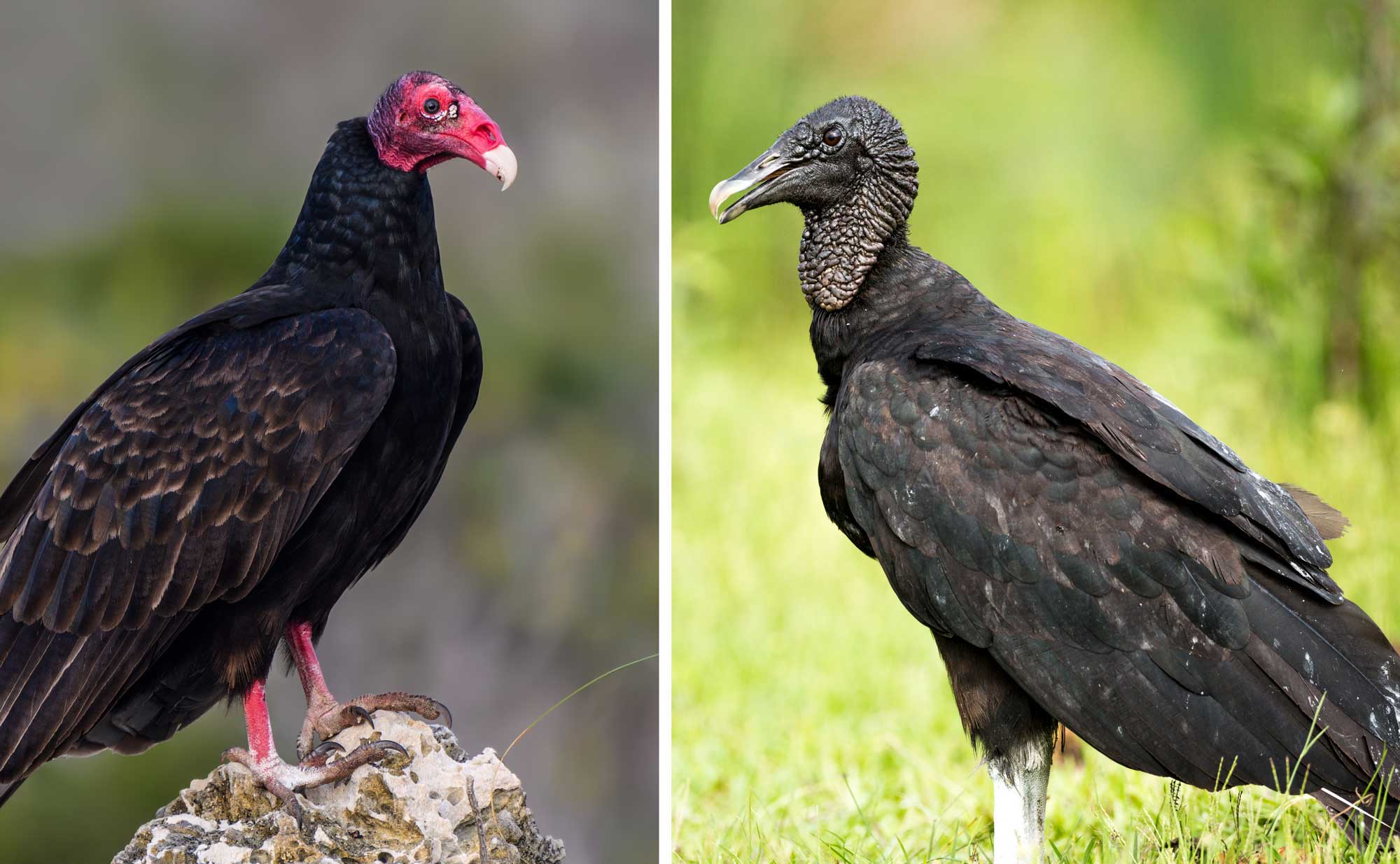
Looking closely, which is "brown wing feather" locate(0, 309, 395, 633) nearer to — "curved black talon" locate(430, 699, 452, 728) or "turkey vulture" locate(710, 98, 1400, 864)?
"curved black talon" locate(430, 699, 452, 728)

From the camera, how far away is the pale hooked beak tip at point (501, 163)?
2.58m

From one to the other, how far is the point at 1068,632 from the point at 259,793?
1.48 m

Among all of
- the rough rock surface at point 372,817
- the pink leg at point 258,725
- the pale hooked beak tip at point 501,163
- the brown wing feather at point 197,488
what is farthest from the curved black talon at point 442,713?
the pale hooked beak tip at point 501,163

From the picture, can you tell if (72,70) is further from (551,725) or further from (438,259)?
(551,725)

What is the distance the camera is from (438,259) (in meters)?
2.67

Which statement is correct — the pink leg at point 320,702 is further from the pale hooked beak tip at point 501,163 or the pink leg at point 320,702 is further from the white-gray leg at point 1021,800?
the white-gray leg at point 1021,800

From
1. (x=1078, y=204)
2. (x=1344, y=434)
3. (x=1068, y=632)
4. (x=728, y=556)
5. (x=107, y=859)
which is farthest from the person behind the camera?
(x=1078, y=204)

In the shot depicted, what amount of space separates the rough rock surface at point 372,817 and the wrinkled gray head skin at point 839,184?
1163mm

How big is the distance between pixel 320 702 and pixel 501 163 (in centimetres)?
112

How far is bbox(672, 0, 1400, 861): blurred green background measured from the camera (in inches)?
136

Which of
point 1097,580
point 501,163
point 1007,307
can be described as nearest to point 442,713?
point 501,163

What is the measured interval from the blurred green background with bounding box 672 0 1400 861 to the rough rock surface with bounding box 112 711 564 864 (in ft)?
2.35

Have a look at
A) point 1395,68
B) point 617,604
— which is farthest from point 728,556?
point 1395,68

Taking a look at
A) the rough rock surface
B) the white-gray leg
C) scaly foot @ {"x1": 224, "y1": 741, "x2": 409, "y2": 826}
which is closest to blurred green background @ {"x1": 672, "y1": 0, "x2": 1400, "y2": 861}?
the white-gray leg
